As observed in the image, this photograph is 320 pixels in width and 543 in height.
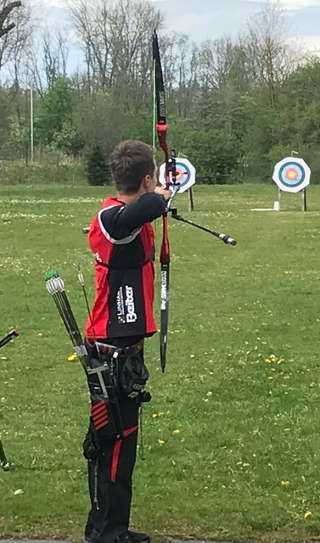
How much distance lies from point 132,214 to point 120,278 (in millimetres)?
267

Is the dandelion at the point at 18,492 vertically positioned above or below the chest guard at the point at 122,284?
below

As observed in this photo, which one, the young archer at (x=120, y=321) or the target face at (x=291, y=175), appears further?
the target face at (x=291, y=175)

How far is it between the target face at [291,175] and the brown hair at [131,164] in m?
20.6

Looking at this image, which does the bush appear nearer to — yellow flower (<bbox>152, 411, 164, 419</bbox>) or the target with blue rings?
the target with blue rings

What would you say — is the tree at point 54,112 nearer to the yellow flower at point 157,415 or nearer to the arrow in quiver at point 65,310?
the yellow flower at point 157,415

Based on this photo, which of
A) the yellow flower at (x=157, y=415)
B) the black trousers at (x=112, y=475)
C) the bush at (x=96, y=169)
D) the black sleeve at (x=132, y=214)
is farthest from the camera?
the bush at (x=96, y=169)

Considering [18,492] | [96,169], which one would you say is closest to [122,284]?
[18,492]

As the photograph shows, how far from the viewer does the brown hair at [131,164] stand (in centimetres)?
305

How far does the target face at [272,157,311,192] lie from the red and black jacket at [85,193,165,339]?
20570 millimetres

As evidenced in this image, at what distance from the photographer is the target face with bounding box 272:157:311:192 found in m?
23.4

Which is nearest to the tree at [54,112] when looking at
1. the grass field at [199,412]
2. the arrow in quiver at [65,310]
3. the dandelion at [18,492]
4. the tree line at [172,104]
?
the tree line at [172,104]

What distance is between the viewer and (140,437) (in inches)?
182

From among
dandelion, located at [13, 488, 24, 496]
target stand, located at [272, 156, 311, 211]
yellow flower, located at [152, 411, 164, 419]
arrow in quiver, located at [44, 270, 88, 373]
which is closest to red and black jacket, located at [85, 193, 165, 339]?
arrow in quiver, located at [44, 270, 88, 373]

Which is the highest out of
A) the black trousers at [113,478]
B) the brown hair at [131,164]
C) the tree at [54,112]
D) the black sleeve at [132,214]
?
the tree at [54,112]
